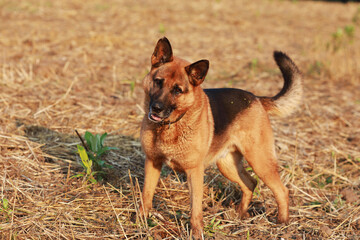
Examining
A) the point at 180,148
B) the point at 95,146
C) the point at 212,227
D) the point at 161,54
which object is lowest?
the point at 212,227

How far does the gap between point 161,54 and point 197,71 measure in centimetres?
41

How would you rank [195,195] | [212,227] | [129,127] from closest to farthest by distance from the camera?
[195,195] < [212,227] < [129,127]

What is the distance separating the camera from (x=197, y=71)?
136 inches

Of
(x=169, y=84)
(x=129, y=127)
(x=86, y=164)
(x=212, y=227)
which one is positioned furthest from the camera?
(x=129, y=127)

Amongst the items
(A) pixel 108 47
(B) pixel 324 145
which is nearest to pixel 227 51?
(A) pixel 108 47

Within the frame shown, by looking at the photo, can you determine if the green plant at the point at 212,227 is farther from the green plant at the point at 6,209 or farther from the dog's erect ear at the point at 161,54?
the green plant at the point at 6,209

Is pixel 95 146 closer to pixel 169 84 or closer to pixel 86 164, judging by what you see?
pixel 86 164

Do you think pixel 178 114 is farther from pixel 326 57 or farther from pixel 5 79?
pixel 326 57

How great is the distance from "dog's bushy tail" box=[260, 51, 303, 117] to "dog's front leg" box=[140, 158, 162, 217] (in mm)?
1622

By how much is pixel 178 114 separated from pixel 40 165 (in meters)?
1.95


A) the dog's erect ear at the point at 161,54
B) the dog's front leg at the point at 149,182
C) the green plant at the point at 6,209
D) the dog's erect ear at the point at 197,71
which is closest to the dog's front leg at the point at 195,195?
the dog's front leg at the point at 149,182

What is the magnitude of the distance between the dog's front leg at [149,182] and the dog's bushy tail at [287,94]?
1622 millimetres

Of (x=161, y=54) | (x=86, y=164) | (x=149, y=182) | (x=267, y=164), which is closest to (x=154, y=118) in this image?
(x=161, y=54)

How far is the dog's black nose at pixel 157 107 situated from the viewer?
3.24 metres
